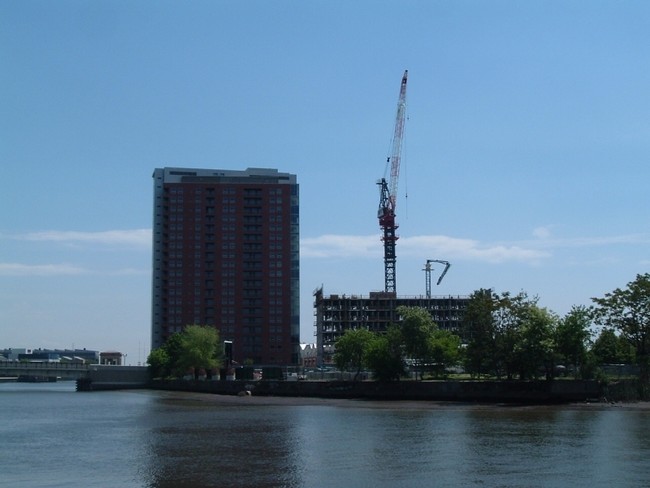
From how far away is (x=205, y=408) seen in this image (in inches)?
4528

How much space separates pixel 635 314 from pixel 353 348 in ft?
184

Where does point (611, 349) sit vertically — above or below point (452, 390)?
above

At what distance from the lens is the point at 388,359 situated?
13862 cm

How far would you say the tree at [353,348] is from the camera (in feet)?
495

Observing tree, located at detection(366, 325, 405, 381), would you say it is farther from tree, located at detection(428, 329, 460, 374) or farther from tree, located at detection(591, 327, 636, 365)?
tree, located at detection(591, 327, 636, 365)

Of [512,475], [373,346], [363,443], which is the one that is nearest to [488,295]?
[373,346]

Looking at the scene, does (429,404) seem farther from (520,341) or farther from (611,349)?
(611,349)

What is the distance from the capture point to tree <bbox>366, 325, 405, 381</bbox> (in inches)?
5443

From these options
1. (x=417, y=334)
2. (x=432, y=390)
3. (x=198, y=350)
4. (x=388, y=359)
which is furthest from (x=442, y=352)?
(x=198, y=350)

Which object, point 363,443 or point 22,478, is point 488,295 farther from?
point 22,478

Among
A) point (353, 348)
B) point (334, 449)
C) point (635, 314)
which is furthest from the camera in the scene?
point (353, 348)

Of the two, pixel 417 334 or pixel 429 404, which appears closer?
pixel 429 404

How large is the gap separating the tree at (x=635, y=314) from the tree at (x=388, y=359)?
123 feet

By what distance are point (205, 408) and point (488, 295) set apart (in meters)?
50.8
